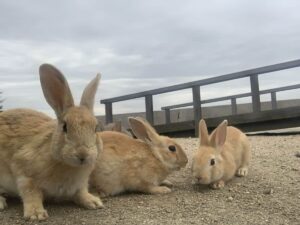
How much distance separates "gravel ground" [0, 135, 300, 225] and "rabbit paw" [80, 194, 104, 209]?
61mm

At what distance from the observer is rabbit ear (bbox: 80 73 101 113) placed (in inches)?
173

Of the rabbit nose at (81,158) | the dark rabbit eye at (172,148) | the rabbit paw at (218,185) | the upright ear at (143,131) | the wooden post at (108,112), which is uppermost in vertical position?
the wooden post at (108,112)

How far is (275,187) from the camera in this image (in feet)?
18.0

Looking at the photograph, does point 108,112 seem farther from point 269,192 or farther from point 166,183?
point 269,192

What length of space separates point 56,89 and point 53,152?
21.2 inches

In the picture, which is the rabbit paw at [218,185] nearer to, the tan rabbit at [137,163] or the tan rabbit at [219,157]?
the tan rabbit at [219,157]

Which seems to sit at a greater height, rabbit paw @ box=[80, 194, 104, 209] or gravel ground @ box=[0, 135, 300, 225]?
rabbit paw @ box=[80, 194, 104, 209]

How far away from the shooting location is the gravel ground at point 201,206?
4.43m

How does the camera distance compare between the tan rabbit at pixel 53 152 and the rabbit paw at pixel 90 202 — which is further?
the rabbit paw at pixel 90 202

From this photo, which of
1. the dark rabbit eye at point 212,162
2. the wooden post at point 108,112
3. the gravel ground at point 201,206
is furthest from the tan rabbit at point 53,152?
the wooden post at point 108,112

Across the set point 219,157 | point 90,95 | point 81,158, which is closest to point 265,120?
point 219,157

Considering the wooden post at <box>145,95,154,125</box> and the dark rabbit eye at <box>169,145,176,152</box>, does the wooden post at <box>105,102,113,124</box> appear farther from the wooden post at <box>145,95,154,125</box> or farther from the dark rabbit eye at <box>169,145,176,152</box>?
the dark rabbit eye at <box>169,145,176,152</box>

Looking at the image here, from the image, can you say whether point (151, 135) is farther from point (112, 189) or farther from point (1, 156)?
point (1, 156)

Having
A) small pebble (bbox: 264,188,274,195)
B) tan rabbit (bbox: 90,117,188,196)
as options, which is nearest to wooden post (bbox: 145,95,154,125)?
tan rabbit (bbox: 90,117,188,196)
